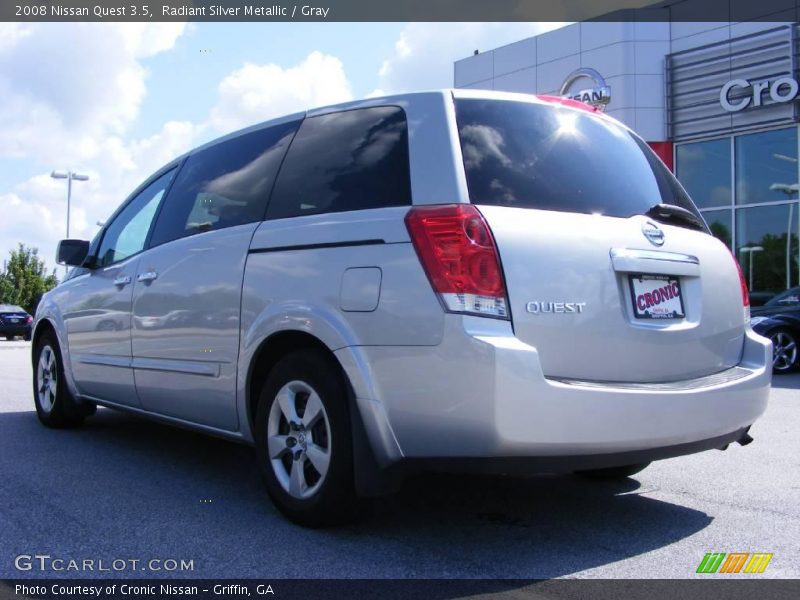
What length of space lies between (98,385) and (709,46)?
18.3m

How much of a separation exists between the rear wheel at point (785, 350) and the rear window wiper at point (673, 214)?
9.76m

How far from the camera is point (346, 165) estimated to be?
381 centimetres

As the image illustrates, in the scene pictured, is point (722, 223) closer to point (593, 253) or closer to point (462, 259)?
point (593, 253)

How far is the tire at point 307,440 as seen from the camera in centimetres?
346

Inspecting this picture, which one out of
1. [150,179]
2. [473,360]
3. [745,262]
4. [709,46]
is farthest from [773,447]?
[709,46]

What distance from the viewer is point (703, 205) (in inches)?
808

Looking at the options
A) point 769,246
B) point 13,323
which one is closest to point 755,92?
point 769,246

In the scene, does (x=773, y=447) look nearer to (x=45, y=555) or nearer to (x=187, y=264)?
(x=187, y=264)

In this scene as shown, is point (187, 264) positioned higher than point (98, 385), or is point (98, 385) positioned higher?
point (187, 264)

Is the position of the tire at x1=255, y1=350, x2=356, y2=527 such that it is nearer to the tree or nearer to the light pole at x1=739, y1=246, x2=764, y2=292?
the light pole at x1=739, y1=246, x2=764, y2=292

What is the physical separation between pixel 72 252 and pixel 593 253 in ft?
14.2

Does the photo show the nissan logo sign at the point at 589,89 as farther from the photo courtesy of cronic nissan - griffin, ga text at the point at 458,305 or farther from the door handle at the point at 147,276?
the photo courtesy of cronic nissan - griffin, ga text at the point at 458,305

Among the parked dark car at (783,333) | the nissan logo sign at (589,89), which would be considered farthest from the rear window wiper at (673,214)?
the nissan logo sign at (589,89)

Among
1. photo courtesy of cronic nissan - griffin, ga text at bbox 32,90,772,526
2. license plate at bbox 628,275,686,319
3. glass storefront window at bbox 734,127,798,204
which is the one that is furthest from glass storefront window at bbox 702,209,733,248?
license plate at bbox 628,275,686,319
